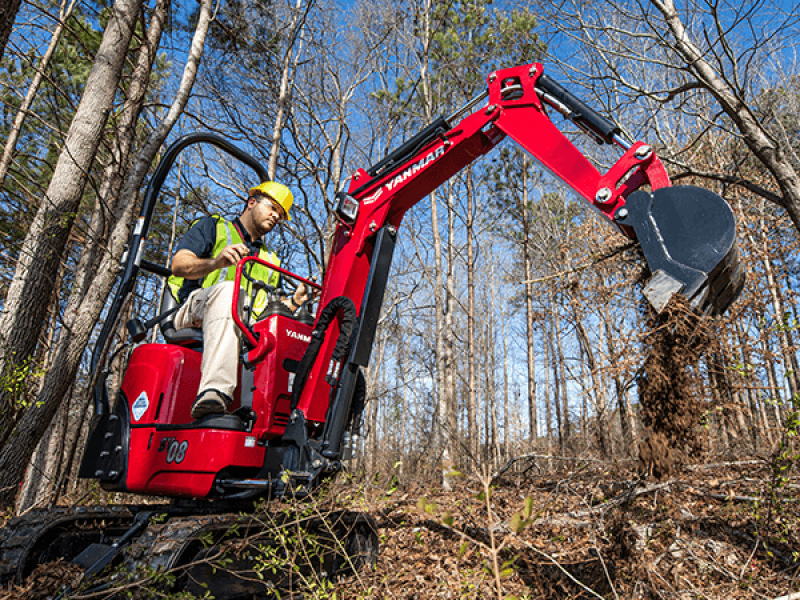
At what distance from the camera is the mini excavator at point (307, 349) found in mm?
3025

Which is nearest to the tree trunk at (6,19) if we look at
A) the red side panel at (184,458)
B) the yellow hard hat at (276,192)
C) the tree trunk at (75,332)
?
the yellow hard hat at (276,192)

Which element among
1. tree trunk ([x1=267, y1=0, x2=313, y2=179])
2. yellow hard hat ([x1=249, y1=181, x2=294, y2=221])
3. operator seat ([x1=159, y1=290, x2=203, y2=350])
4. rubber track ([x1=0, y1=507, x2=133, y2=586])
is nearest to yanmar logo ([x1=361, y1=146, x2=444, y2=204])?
yellow hard hat ([x1=249, y1=181, x2=294, y2=221])

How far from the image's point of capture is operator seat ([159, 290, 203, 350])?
3.70 metres

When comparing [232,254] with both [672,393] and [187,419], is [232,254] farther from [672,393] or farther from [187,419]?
[672,393]

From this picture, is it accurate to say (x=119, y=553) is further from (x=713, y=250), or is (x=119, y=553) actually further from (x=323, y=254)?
(x=323, y=254)

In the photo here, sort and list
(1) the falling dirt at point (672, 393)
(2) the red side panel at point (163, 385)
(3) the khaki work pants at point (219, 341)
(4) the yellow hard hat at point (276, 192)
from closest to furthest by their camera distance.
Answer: (1) the falling dirt at point (672, 393) < (3) the khaki work pants at point (219, 341) < (2) the red side panel at point (163, 385) < (4) the yellow hard hat at point (276, 192)

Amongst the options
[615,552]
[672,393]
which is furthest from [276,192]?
[615,552]

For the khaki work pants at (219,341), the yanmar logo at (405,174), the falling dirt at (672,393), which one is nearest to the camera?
the falling dirt at (672,393)

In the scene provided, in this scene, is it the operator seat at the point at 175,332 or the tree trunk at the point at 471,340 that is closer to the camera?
the operator seat at the point at 175,332

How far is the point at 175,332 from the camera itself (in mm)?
3793

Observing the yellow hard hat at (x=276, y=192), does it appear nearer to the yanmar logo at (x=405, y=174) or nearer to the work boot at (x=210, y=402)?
the yanmar logo at (x=405, y=174)

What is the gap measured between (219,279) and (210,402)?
3.45ft

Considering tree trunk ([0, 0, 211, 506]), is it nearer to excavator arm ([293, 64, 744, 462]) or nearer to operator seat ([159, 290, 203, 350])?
operator seat ([159, 290, 203, 350])

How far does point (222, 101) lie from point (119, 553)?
9.30 m
